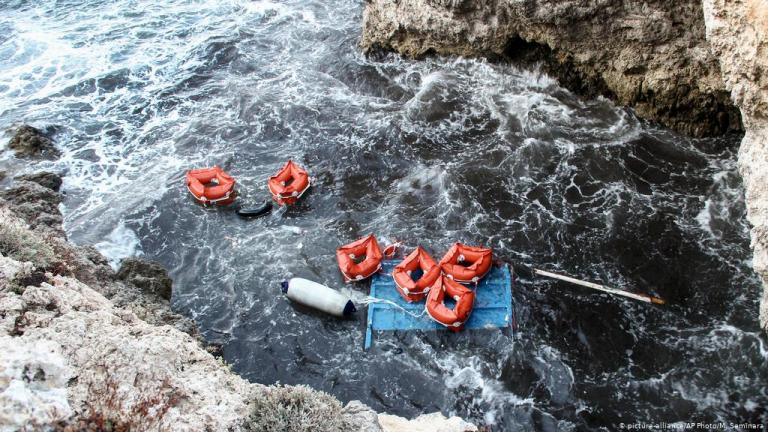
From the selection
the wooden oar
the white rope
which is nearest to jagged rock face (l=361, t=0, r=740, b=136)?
the wooden oar

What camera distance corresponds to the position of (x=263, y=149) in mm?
18219

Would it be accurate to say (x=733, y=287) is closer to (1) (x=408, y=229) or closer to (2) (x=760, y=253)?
(2) (x=760, y=253)

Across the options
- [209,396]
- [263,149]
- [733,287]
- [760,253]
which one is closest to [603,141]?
[733,287]

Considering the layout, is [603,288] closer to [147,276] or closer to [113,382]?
[113,382]

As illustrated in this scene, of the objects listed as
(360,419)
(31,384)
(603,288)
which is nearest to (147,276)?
(31,384)

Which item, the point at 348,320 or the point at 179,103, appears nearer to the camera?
the point at 348,320

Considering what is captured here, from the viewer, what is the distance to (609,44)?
54.0 ft

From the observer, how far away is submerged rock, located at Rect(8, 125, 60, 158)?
18.3 metres

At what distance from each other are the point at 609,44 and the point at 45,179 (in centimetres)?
1690

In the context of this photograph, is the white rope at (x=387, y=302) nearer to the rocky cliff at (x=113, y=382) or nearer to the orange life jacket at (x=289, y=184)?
the orange life jacket at (x=289, y=184)

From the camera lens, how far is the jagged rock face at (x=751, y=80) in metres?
9.38

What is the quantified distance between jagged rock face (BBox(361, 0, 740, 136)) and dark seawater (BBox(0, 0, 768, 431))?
64cm

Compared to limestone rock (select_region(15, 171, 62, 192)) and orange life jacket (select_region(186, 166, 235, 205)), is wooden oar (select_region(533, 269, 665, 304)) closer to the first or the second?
orange life jacket (select_region(186, 166, 235, 205))

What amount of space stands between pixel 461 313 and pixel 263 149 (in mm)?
9177
